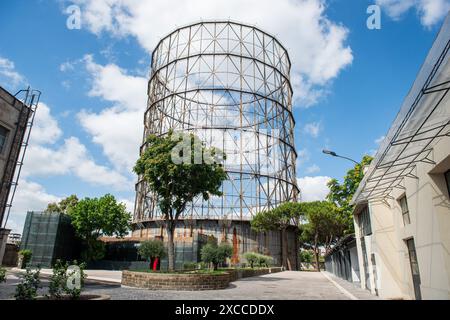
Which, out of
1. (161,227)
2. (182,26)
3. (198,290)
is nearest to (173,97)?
(182,26)

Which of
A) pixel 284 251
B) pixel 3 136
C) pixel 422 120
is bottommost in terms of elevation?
pixel 284 251

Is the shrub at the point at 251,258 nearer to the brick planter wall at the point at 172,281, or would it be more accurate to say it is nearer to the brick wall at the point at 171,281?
the brick wall at the point at 171,281

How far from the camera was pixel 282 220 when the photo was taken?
33375 millimetres

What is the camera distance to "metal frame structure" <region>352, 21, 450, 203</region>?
4069 mm

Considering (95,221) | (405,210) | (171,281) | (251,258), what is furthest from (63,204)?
(405,210)

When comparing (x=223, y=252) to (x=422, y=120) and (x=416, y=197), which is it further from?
(x=422, y=120)

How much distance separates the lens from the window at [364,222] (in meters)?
11.8

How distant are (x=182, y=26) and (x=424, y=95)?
3701cm

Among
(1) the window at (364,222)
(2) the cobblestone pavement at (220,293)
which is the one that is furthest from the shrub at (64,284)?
(1) the window at (364,222)

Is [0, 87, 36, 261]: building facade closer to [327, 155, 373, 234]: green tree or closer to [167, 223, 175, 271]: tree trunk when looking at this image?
[167, 223, 175, 271]: tree trunk

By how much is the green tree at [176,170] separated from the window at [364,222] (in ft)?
23.5

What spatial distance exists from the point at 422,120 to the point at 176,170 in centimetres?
1096

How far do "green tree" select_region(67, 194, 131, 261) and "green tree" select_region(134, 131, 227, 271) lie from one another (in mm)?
14945

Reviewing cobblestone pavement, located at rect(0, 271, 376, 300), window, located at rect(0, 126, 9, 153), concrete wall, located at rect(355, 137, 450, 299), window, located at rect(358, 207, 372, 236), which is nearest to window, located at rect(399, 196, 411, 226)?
concrete wall, located at rect(355, 137, 450, 299)
